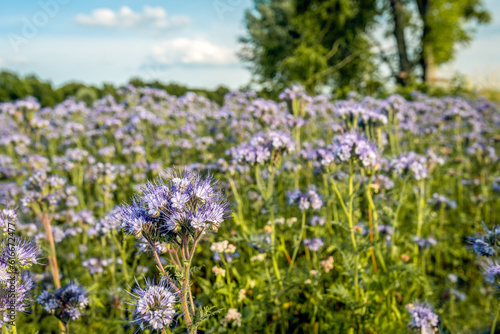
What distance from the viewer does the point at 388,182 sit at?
3814 mm

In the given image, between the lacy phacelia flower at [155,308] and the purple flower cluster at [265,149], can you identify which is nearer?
the lacy phacelia flower at [155,308]

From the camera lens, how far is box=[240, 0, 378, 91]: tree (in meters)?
21.6

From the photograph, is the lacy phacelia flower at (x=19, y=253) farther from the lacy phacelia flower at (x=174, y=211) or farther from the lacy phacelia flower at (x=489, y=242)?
the lacy phacelia flower at (x=489, y=242)

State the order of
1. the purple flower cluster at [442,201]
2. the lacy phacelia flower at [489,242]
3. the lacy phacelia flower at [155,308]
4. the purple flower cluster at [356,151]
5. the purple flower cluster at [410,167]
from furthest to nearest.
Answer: the purple flower cluster at [442,201] → the purple flower cluster at [410,167] → the purple flower cluster at [356,151] → the lacy phacelia flower at [489,242] → the lacy phacelia flower at [155,308]

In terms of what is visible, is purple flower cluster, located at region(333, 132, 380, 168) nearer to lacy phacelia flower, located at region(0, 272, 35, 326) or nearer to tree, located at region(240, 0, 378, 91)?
lacy phacelia flower, located at region(0, 272, 35, 326)

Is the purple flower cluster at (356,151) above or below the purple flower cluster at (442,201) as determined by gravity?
above

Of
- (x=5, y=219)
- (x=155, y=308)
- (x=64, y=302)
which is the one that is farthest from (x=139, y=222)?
(x=64, y=302)

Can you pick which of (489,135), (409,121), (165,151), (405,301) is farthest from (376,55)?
(405,301)

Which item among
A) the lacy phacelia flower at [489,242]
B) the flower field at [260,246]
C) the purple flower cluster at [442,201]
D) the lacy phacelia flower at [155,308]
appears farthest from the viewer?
the purple flower cluster at [442,201]

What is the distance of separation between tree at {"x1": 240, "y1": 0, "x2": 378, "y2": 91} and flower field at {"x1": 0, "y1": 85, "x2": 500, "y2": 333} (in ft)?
52.8

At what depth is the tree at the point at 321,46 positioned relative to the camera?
21562 mm

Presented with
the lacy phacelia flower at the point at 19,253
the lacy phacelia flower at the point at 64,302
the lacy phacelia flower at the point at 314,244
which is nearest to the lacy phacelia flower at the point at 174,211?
the lacy phacelia flower at the point at 19,253

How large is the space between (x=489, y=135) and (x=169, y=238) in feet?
26.8

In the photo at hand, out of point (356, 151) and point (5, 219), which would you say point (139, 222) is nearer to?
point (5, 219)
